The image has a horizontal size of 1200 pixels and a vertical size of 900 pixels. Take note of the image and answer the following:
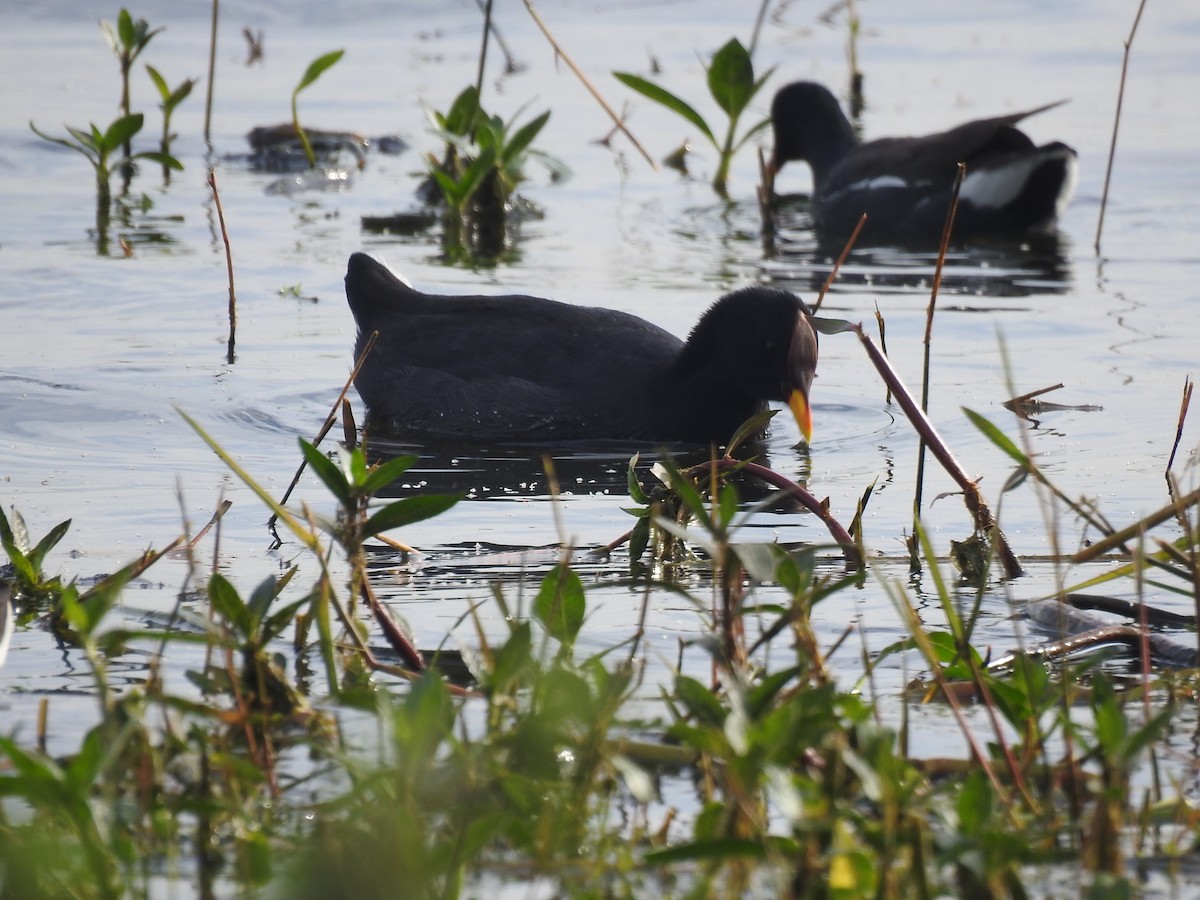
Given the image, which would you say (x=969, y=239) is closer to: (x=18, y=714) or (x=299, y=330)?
(x=299, y=330)

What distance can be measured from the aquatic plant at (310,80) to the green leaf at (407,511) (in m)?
6.36

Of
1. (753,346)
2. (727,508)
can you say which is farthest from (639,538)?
(753,346)

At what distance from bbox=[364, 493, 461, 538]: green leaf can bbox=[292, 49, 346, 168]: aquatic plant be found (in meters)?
6.36

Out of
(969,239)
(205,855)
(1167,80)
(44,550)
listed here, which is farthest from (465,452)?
→ (1167,80)

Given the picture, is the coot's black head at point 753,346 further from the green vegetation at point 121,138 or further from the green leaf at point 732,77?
the green leaf at point 732,77

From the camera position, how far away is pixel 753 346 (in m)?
6.83

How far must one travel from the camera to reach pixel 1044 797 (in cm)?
277

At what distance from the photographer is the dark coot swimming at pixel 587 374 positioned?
6.79 metres

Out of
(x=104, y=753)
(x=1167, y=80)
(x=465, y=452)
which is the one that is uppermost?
(x=1167, y=80)

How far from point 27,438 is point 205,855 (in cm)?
364

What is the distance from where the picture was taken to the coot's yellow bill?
A: 627 cm

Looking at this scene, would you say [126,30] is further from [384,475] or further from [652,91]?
[384,475]

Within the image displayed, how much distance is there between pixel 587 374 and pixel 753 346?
0.63 meters

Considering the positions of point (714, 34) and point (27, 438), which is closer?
point (27, 438)
